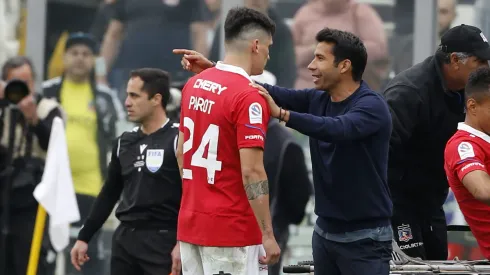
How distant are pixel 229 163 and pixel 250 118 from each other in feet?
1.03

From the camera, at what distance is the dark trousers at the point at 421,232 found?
7.38 meters

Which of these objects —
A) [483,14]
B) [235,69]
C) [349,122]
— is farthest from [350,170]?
[483,14]

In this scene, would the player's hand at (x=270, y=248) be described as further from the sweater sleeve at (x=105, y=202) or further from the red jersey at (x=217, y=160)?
the sweater sleeve at (x=105, y=202)

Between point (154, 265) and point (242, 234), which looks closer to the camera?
point (242, 234)

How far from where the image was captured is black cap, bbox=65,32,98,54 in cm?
1151

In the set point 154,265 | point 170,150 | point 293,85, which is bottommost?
point 154,265

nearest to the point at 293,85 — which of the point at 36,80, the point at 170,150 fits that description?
the point at 36,80

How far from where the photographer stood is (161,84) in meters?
8.58

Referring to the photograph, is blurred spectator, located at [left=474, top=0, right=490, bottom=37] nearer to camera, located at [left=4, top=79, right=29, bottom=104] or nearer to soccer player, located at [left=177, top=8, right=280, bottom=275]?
camera, located at [left=4, top=79, right=29, bottom=104]

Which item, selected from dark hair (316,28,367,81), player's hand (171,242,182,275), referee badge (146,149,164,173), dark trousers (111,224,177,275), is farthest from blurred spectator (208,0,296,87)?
dark hair (316,28,367,81)

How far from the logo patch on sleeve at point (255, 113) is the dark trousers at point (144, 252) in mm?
2196

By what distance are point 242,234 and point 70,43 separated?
17.8 feet

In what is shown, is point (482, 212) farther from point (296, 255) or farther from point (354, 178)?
point (296, 255)

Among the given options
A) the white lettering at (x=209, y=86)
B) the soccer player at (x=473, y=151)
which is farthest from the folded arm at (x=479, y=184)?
the white lettering at (x=209, y=86)
